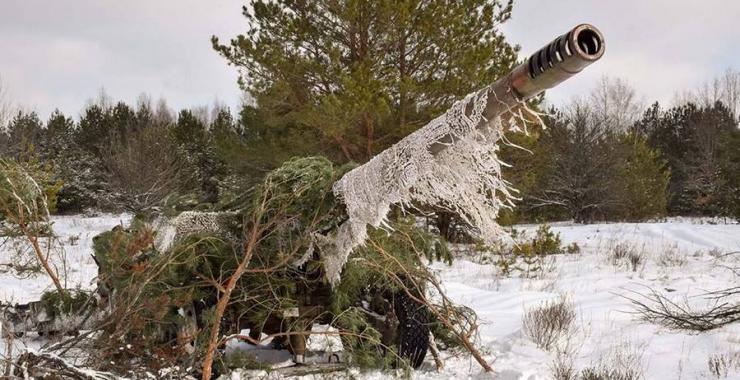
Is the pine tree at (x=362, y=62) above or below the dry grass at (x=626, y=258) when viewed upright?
above

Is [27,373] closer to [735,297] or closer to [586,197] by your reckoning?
[735,297]

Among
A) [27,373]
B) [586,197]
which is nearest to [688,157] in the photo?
[586,197]

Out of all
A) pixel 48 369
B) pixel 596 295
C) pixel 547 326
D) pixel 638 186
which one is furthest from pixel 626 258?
pixel 638 186

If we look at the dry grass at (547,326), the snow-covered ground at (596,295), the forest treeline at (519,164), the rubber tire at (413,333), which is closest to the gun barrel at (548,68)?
the rubber tire at (413,333)

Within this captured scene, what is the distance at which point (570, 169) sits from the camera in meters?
20.6

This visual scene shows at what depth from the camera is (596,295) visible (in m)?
6.24

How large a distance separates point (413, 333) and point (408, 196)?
146 centimetres

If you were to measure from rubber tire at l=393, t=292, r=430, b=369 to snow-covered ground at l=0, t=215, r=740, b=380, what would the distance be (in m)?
0.13

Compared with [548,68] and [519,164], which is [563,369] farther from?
[519,164]

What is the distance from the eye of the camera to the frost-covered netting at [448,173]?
2.54 meters

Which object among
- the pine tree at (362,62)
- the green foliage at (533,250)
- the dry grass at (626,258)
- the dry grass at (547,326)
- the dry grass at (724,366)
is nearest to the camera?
the dry grass at (724,366)

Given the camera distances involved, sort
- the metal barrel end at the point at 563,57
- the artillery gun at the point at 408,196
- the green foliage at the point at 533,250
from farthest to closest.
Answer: the green foliage at the point at 533,250
the artillery gun at the point at 408,196
the metal barrel end at the point at 563,57

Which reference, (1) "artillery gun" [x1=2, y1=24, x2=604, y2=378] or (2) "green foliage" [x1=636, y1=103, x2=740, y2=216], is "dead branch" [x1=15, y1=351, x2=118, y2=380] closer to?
(1) "artillery gun" [x1=2, y1=24, x2=604, y2=378]

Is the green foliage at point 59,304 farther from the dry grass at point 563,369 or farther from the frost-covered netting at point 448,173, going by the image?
the dry grass at point 563,369
